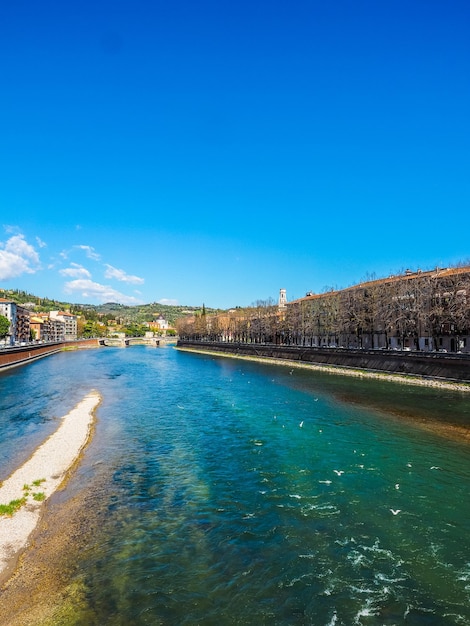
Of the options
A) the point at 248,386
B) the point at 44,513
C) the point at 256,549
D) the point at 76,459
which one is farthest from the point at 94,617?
the point at 248,386

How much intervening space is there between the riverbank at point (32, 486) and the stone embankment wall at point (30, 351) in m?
60.5

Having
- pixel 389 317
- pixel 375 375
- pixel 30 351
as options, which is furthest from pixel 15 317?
pixel 375 375

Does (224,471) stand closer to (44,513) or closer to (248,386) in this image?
(44,513)

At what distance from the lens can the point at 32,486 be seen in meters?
18.8

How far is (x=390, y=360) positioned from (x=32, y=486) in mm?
53049

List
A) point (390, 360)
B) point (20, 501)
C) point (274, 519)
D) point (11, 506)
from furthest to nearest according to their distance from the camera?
point (390, 360), point (20, 501), point (11, 506), point (274, 519)

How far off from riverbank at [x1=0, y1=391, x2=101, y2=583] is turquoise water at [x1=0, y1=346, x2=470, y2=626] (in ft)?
3.59

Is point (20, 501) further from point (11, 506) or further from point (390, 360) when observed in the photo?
point (390, 360)

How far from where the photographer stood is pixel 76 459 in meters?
23.2

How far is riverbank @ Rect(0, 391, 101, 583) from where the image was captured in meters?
13.8

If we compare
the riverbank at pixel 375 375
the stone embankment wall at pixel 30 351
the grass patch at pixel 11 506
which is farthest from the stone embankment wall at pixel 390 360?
the stone embankment wall at pixel 30 351

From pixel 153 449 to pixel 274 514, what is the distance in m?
11.4

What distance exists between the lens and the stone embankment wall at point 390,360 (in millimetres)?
50594

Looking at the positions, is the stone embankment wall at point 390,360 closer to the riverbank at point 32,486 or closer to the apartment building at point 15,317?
the riverbank at point 32,486
